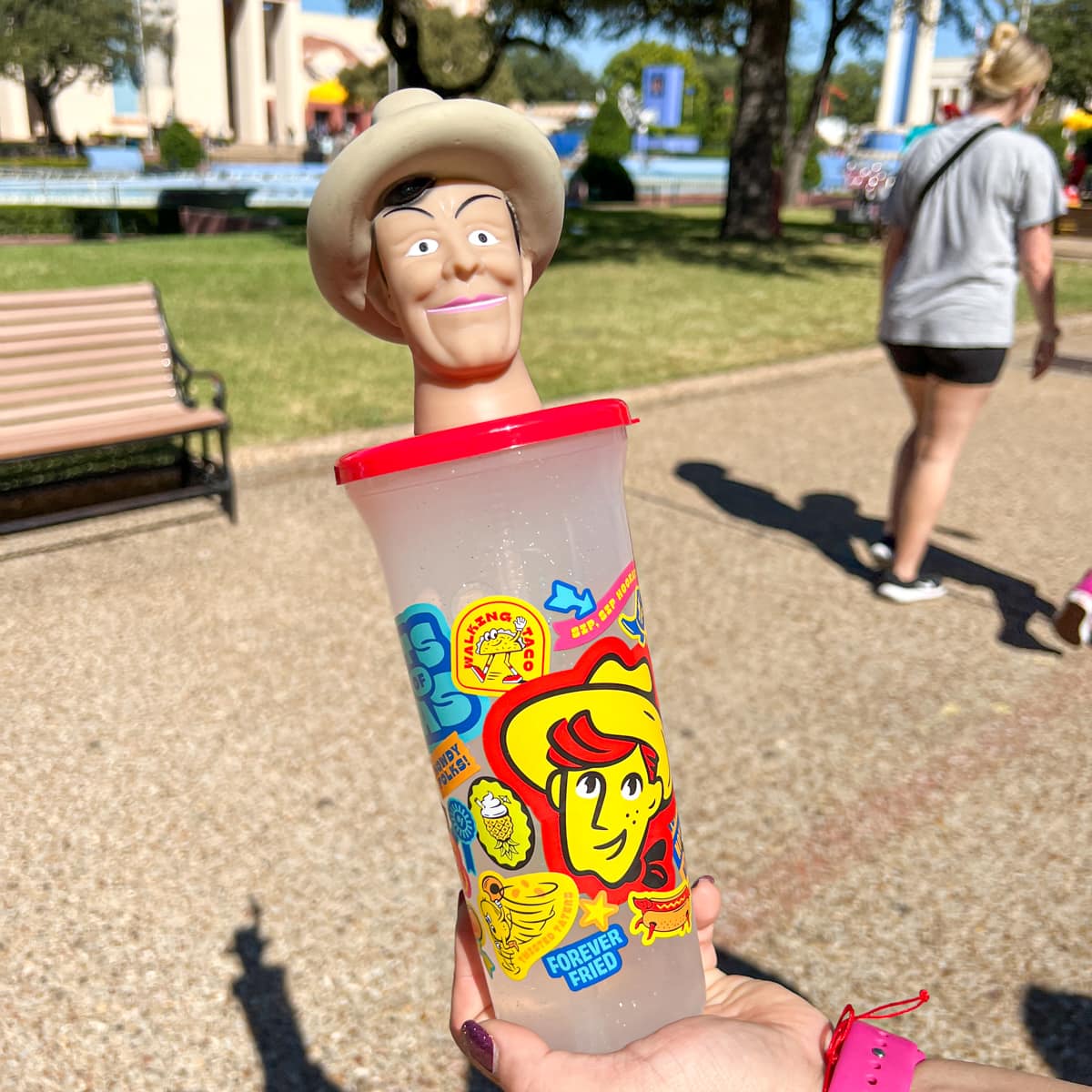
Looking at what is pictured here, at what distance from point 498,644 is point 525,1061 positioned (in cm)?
45

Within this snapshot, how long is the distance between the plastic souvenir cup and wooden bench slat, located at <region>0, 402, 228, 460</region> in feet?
13.8

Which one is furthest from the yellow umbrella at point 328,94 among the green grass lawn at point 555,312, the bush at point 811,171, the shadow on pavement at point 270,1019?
the shadow on pavement at point 270,1019

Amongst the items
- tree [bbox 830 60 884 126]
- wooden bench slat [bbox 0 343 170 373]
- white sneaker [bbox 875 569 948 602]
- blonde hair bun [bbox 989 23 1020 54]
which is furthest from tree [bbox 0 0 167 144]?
tree [bbox 830 60 884 126]

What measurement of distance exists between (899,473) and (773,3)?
47.0 feet

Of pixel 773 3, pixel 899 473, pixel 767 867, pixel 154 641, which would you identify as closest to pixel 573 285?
pixel 773 3

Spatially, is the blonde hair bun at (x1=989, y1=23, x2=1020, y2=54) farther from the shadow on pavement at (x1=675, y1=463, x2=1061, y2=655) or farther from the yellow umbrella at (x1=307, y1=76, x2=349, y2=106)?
the yellow umbrella at (x1=307, y1=76, x2=349, y2=106)

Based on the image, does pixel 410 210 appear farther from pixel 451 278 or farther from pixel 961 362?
pixel 961 362

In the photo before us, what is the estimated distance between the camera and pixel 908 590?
471 cm

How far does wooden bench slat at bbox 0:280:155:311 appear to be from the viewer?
544 centimetres

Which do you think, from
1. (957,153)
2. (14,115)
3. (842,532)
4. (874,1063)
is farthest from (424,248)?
(14,115)

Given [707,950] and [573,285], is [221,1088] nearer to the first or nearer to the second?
[707,950]

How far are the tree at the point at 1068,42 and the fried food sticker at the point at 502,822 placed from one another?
143 ft

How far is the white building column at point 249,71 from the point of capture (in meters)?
68.6

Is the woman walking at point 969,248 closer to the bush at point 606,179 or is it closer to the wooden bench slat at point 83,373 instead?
the wooden bench slat at point 83,373
